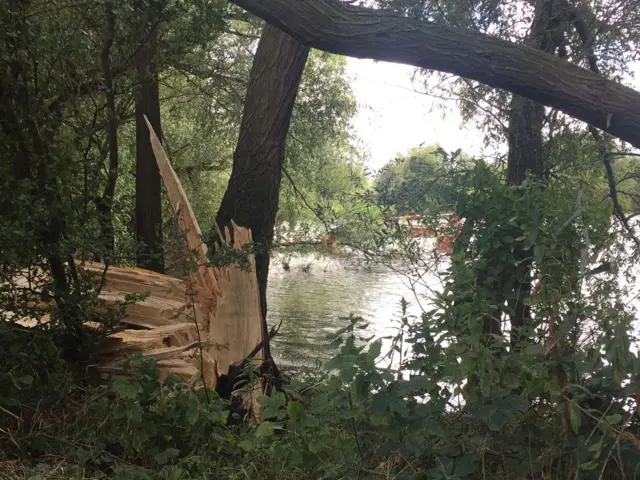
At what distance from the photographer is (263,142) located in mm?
4922

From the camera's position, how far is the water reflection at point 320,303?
9031mm

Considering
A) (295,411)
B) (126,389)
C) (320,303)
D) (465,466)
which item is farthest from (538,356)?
(320,303)

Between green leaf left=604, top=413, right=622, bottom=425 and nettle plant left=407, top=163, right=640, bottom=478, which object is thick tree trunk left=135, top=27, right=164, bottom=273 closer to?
nettle plant left=407, top=163, right=640, bottom=478

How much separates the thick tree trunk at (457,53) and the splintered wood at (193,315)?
1.60 meters

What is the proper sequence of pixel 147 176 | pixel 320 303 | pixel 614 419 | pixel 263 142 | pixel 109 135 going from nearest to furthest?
pixel 614 419
pixel 109 135
pixel 263 142
pixel 147 176
pixel 320 303

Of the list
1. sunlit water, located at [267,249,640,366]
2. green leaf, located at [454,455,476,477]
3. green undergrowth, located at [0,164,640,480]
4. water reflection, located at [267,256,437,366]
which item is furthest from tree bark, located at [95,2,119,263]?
water reflection, located at [267,256,437,366]

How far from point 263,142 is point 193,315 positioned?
5.18ft

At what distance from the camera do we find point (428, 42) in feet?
10.2

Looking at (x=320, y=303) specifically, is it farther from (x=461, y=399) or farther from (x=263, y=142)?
(x=461, y=399)

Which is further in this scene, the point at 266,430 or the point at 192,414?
the point at 192,414

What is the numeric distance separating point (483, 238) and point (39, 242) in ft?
7.44

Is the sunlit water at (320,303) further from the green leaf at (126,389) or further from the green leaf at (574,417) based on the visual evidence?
the green leaf at (574,417)

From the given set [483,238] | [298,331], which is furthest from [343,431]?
[298,331]

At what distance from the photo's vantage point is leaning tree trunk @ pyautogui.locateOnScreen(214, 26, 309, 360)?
15.9 ft
